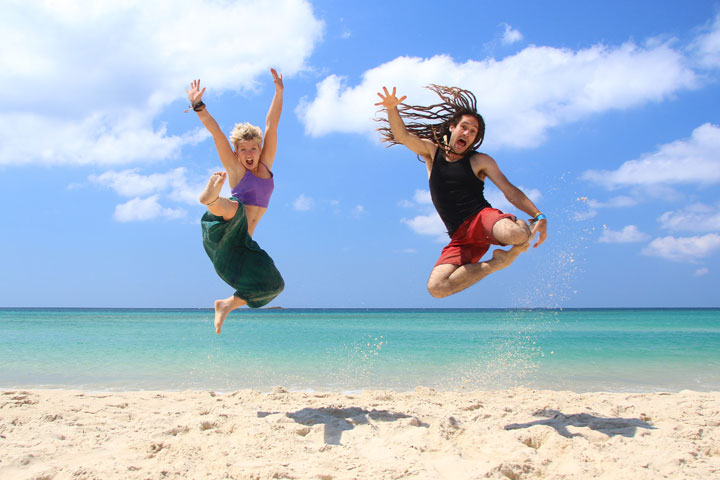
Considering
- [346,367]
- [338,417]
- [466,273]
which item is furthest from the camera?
[346,367]

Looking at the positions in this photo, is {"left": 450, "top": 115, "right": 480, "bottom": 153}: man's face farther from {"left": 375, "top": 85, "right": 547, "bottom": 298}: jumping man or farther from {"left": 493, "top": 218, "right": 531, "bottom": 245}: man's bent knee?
{"left": 493, "top": 218, "right": 531, "bottom": 245}: man's bent knee

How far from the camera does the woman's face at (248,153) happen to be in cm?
458

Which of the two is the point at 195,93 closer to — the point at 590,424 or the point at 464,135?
the point at 464,135

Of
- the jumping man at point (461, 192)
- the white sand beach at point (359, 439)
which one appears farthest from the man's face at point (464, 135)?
the white sand beach at point (359, 439)

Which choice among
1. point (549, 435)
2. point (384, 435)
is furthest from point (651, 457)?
point (384, 435)

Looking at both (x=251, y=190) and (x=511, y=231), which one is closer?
(x=511, y=231)

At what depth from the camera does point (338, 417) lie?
4.25 meters

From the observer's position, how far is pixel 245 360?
10.0 meters

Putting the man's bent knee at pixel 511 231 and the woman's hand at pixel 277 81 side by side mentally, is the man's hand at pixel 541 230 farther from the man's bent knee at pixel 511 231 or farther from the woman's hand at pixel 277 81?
the woman's hand at pixel 277 81

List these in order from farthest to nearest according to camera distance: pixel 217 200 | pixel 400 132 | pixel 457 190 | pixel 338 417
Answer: pixel 400 132
pixel 457 190
pixel 338 417
pixel 217 200

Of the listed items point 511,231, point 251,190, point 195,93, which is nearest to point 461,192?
point 511,231

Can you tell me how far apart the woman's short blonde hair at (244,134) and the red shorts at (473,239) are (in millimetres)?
2051

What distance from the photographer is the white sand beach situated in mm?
3088

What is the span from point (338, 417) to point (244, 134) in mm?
2693
